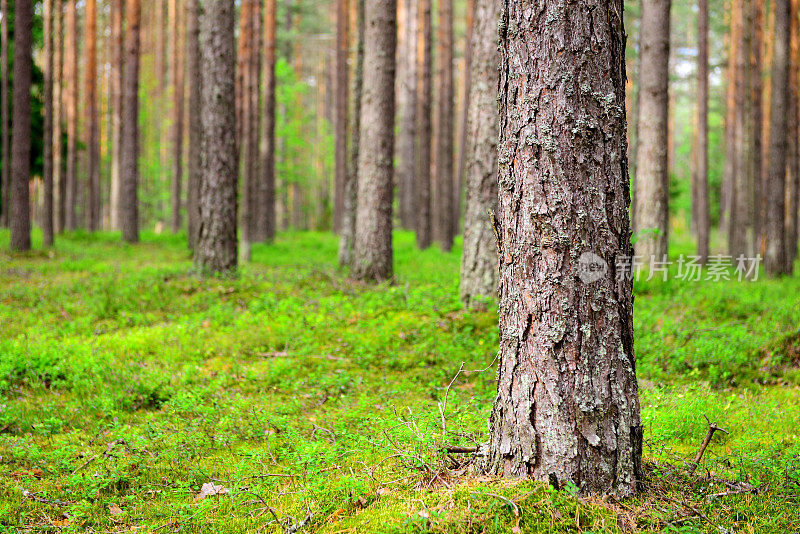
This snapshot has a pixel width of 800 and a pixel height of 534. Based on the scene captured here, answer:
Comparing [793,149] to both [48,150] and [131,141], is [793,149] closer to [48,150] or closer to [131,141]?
[131,141]

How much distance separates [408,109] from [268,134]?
5707 millimetres

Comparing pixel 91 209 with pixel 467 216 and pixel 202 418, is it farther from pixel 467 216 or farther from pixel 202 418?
pixel 202 418

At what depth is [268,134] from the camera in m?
17.8

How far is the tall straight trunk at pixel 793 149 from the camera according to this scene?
14188 mm

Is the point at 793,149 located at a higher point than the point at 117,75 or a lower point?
lower

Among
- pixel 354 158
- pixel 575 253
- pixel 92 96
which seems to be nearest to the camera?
pixel 575 253

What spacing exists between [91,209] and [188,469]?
67.3 feet

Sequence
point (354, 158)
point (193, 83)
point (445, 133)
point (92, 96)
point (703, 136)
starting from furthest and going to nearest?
point (92, 96) → point (445, 133) → point (703, 136) → point (193, 83) → point (354, 158)

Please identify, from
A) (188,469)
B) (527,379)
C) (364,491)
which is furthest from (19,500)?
(527,379)

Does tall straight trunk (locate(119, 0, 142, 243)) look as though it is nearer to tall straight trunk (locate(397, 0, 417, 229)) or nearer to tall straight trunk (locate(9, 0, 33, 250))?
tall straight trunk (locate(9, 0, 33, 250))

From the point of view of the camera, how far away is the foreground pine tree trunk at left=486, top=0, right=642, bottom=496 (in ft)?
8.98

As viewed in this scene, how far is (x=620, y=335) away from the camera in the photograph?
2.77 metres

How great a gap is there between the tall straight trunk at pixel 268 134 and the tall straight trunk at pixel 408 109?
5291mm

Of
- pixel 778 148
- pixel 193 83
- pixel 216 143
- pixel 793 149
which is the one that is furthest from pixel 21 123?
pixel 793 149
